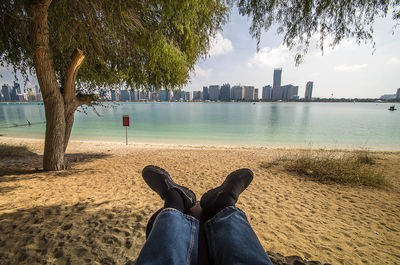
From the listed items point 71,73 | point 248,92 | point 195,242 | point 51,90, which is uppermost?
point 248,92

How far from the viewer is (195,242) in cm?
102

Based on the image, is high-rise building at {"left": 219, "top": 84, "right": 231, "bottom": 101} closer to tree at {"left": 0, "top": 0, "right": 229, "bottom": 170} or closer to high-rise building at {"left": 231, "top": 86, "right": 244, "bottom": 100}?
high-rise building at {"left": 231, "top": 86, "right": 244, "bottom": 100}

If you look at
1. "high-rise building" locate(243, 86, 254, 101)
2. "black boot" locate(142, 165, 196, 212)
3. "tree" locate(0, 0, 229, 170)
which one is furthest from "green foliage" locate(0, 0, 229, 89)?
"high-rise building" locate(243, 86, 254, 101)

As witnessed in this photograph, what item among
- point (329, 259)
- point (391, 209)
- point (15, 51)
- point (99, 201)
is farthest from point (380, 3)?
point (15, 51)

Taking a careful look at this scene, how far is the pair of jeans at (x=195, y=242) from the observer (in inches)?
34.2

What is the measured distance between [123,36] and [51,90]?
1.97 m

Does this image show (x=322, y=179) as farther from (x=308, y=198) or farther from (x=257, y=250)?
(x=257, y=250)

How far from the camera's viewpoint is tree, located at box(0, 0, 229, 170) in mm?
2713

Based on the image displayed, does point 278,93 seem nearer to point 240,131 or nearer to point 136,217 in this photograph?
point 240,131

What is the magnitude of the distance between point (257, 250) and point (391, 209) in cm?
404

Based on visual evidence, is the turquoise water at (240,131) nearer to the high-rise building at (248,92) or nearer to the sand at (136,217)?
the sand at (136,217)

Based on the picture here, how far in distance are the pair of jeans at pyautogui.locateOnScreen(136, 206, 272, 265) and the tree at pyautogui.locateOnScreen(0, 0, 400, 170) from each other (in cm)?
227

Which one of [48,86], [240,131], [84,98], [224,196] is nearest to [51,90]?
[48,86]

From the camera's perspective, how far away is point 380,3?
1760 millimetres
